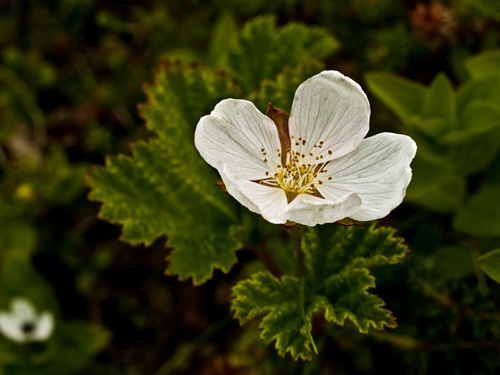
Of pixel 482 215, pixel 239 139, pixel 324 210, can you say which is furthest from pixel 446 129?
pixel 324 210

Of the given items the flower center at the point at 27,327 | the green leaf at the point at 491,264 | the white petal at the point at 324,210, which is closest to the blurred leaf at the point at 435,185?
the green leaf at the point at 491,264

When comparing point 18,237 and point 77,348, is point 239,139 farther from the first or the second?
point 18,237

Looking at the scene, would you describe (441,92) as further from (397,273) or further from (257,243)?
(257,243)

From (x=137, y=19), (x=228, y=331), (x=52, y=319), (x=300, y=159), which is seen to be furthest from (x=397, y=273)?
(x=137, y=19)

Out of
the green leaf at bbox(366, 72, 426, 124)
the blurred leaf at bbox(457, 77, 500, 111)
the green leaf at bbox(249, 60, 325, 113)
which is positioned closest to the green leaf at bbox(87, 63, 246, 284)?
the green leaf at bbox(249, 60, 325, 113)

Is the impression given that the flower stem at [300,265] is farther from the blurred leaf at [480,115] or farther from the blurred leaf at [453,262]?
the blurred leaf at [480,115]

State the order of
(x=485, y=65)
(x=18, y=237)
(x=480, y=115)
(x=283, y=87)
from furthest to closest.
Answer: (x=18, y=237) → (x=485, y=65) → (x=480, y=115) → (x=283, y=87)

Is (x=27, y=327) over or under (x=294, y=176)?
under
